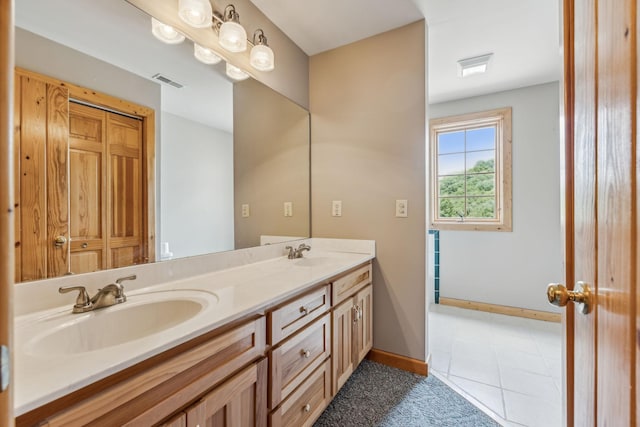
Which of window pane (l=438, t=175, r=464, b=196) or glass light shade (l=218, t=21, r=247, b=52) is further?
window pane (l=438, t=175, r=464, b=196)

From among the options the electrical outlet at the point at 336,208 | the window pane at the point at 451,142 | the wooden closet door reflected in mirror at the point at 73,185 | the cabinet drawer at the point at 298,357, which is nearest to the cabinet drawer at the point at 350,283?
the cabinet drawer at the point at 298,357

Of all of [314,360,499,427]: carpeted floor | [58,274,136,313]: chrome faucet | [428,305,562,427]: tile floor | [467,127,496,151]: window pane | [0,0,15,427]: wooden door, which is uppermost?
[467,127,496,151]: window pane

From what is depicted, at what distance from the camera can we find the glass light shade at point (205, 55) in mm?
1413

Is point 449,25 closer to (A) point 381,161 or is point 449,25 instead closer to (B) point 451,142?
(A) point 381,161

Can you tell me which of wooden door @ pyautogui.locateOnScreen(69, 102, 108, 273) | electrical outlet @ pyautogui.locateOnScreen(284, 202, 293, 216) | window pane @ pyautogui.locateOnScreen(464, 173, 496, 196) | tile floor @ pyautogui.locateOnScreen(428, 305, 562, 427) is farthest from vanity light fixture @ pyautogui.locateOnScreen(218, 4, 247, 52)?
window pane @ pyautogui.locateOnScreen(464, 173, 496, 196)

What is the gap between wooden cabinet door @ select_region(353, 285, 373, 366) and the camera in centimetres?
176

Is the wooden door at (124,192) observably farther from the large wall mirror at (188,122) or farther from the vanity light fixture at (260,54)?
the vanity light fixture at (260,54)

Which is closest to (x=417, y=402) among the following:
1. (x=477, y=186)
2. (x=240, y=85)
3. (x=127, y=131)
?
(x=127, y=131)

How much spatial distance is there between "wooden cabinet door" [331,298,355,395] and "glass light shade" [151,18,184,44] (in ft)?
5.13

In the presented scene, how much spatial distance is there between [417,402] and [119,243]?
69.1 inches

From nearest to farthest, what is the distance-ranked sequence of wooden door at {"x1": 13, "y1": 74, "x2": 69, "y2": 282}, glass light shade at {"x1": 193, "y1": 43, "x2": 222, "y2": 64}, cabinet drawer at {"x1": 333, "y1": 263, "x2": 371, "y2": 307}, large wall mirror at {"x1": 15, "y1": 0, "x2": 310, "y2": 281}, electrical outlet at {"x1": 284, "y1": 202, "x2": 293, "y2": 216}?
wooden door at {"x1": 13, "y1": 74, "x2": 69, "y2": 282}, large wall mirror at {"x1": 15, "y1": 0, "x2": 310, "y2": 281}, glass light shade at {"x1": 193, "y1": 43, "x2": 222, "y2": 64}, cabinet drawer at {"x1": 333, "y1": 263, "x2": 371, "y2": 307}, electrical outlet at {"x1": 284, "y1": 202, "x2": 293, "y2": 216}

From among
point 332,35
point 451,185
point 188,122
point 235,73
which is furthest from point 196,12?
point 451,185

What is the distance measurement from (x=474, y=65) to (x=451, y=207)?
154 centimetres

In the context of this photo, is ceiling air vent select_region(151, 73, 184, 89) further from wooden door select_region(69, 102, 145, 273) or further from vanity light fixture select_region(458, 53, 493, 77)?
vanity light fixture select_region(458, 53, 493, 77)
